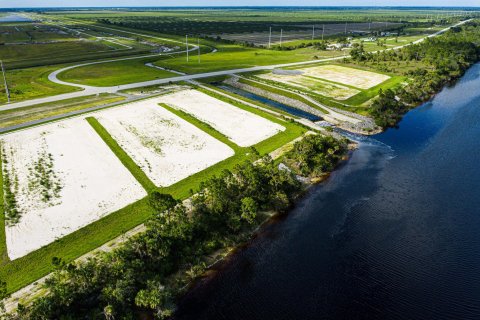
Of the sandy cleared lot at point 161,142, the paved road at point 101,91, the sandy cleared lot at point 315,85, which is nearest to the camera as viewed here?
the paved road at point 101,91

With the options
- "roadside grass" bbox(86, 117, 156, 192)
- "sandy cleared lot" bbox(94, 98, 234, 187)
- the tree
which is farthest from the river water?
"roadside grass" bbox(86, 117, 156, 192)

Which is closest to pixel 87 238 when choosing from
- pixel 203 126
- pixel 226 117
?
pixel 203 126

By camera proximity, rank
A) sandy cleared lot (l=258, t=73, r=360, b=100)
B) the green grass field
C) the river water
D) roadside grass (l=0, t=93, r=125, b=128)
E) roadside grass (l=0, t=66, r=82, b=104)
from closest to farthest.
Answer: the river water, the green grass field, roadside grass (l=0, t=93, r=125, b=128), roadside grass (l=0, t=66, r=82, b=104), sandy cleared lot (l=258, t=73, r=360, b=100)

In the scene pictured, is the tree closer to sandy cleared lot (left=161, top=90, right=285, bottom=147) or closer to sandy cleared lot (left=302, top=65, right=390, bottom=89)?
sandy cleared lot (left=161, top=90, right=285, bottom=147)

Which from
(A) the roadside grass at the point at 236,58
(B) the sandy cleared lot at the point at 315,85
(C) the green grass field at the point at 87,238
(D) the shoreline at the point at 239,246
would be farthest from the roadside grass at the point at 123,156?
(B) the sandy cleared lot at the point at 315,85

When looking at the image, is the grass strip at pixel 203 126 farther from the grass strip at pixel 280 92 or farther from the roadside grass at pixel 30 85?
the roadside grass at pixel 30 85

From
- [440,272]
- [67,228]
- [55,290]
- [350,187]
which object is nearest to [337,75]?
[350,187]
